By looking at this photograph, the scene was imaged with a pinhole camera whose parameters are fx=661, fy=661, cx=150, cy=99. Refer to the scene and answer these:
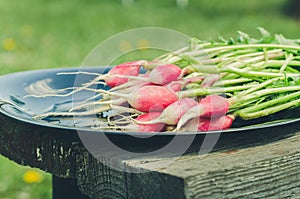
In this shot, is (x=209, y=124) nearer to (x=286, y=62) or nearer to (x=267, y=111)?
(x=267, y=111)

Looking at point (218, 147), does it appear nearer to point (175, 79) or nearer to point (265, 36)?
point (175, 79)

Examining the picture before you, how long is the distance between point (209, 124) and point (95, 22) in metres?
6.08

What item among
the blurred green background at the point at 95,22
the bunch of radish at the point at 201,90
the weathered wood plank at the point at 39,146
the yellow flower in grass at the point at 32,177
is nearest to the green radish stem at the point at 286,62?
the bunch of radish at the point at 201,90

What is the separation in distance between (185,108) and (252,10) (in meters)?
7.58

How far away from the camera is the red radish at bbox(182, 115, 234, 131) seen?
171cm

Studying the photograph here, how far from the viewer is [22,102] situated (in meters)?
2.09

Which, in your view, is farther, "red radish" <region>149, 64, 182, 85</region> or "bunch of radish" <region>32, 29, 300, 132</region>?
"red radish" <region>149, 64, 182, 85</region>

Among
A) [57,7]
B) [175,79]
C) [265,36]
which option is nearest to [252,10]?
[57,7]

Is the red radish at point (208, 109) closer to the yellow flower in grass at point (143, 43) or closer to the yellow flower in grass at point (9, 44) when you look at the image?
the yellow flower in grass at point (143, 43)

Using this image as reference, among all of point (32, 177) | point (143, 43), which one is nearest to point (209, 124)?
point (32, 177)

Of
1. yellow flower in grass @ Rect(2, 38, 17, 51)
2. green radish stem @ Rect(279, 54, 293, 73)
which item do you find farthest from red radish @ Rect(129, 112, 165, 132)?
yellow flower in grass @ Rect(2, 38, 17, 51)

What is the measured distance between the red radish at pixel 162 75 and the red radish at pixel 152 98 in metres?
0.09

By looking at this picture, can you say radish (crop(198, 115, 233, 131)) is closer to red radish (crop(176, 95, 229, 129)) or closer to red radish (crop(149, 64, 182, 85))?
red radish (crop(176, 95, 229, 129))

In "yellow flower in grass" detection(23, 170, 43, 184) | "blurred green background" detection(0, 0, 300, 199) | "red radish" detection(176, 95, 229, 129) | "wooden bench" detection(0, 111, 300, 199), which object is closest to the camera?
"wooden bench" detection(0, 111, 300, 199)
